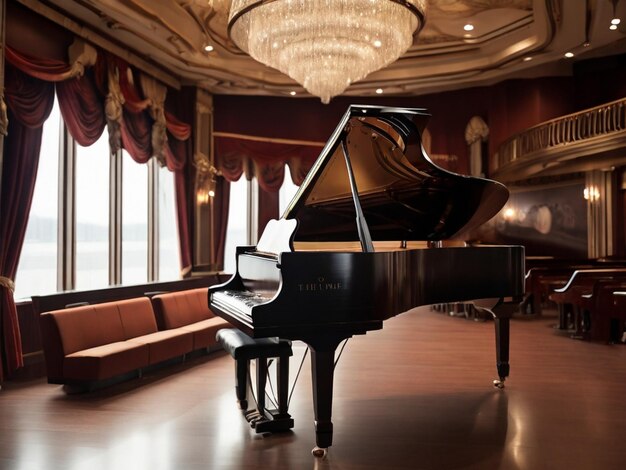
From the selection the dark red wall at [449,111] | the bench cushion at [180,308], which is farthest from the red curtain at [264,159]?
the bench cushion at [180,308]

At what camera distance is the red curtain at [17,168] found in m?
5.95

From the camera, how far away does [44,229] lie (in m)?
7.10

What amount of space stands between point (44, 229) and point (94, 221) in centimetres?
109

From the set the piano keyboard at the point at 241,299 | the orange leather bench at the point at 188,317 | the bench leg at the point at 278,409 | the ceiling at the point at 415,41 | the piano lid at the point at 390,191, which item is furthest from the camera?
the ceiling at the point at 415,41

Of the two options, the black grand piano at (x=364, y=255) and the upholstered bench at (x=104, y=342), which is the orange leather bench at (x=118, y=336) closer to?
the upholstered bench at (x=104, y=342)

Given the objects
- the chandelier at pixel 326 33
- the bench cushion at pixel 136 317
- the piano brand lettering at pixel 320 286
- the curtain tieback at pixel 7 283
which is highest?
the chandelier at pixel 326 33

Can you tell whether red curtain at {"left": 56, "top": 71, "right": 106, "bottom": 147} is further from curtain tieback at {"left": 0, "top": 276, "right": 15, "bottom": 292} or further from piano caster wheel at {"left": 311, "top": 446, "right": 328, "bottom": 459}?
piano caster wheel at {"left": 311, "top": 446, "right": 328, "bottom": 459}

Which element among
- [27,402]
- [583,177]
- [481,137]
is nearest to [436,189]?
[27,402]

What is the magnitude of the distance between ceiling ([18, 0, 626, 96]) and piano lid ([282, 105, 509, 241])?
412 centimetres

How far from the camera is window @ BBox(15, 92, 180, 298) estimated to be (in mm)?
7066

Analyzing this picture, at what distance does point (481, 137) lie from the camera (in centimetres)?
1250

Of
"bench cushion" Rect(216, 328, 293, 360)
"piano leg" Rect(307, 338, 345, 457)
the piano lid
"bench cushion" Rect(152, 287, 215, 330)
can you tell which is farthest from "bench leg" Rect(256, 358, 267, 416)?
"bench cushion" Rect(152, 287, 215, 330)

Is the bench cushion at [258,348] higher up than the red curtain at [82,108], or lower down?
lower down

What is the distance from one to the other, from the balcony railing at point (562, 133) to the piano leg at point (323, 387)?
8.14 m
